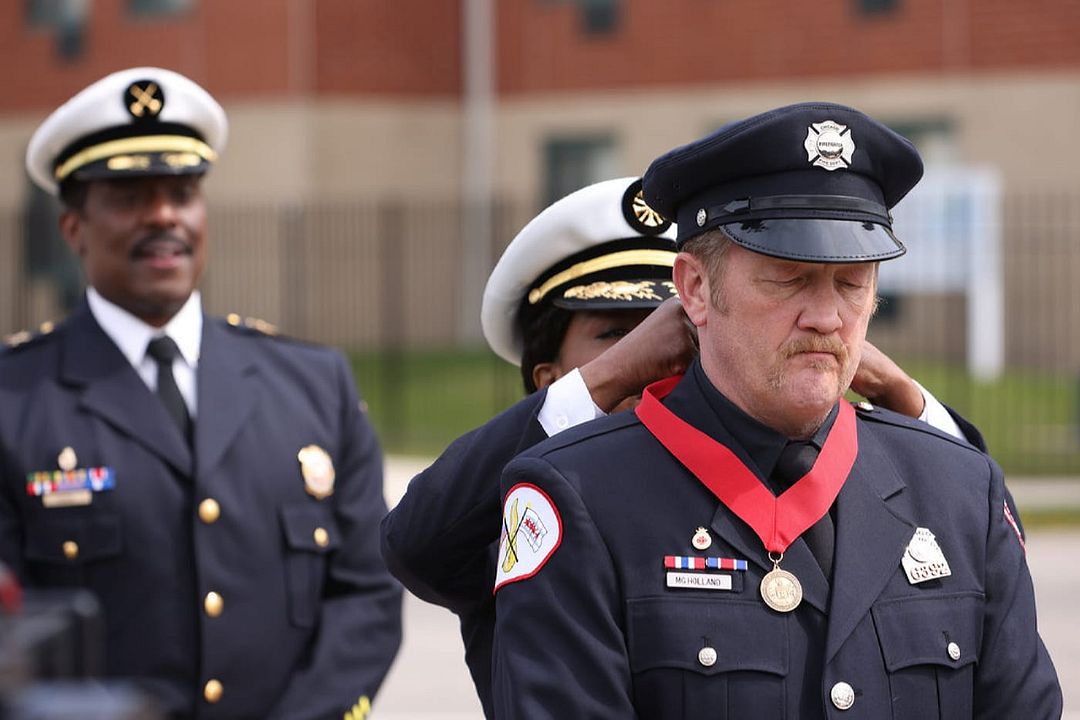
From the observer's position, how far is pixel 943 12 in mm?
21656

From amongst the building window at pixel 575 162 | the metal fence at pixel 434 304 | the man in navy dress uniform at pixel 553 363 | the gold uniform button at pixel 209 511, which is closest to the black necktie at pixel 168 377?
the gold uniform button at pixel 209 511

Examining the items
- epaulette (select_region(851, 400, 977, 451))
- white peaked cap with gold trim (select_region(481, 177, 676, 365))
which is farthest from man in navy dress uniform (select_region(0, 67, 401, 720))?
epaulette (select_region(851, 400, 977, 451))

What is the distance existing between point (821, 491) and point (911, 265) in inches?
701

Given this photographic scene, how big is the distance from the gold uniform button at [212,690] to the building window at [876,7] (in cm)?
1902

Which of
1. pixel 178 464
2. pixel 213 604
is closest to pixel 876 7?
pixel 178 464

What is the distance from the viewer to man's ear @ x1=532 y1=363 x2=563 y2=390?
3580mm

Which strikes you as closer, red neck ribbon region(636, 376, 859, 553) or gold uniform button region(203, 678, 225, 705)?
red neck ribbon region(636, 376, 859, 553)

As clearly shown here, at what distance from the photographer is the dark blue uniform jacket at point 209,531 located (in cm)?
414

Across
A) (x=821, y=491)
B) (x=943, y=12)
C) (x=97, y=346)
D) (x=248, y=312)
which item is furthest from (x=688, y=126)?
(x=821, y=491)

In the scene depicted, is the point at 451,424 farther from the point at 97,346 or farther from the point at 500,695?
the point at 500,695

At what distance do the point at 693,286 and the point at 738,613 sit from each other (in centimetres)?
50

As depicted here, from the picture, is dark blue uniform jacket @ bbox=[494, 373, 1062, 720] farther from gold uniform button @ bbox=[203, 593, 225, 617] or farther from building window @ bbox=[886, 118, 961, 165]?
building window @ bbox=[886, 118, 961, 165]

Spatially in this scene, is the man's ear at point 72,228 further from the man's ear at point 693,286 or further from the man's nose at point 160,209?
the man's ear at point 693,286

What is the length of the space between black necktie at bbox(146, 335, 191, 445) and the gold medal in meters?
2.11
